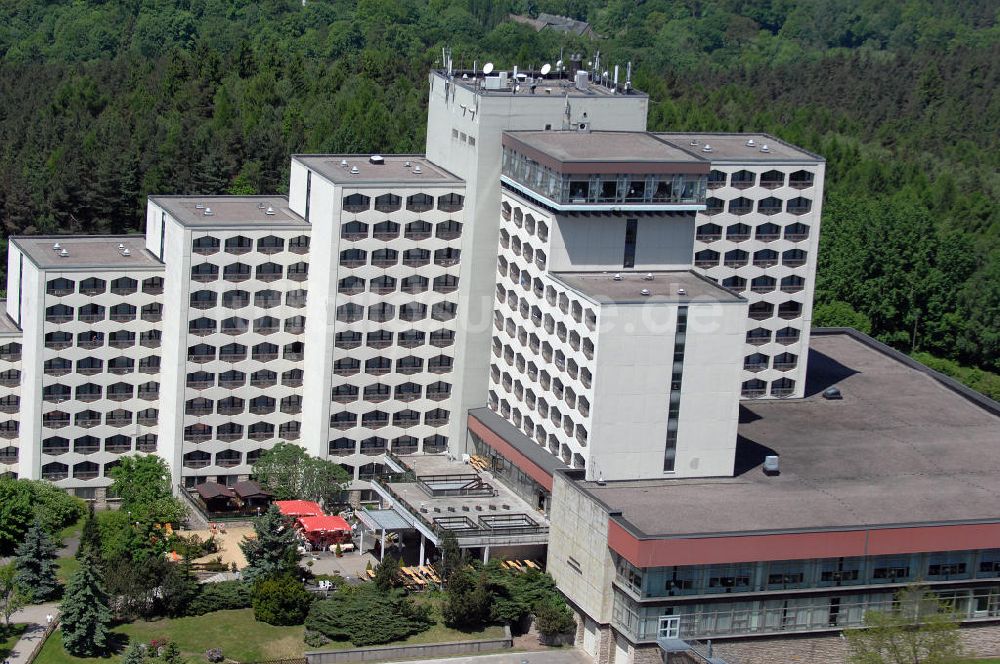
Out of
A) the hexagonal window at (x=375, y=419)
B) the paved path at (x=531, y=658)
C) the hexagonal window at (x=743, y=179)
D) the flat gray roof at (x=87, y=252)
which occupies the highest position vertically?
the hexagonal window at (x=743, y=179)

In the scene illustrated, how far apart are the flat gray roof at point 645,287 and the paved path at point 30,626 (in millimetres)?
38620

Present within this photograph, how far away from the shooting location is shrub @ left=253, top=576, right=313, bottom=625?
106875 millimetres

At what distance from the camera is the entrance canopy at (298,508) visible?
397 ft

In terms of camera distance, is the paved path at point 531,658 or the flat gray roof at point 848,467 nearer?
the paved path at point 531,658

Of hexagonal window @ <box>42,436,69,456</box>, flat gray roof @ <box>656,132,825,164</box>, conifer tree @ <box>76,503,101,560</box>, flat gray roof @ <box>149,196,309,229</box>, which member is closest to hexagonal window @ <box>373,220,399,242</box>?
flat gray roof @ <box>149,196,309,229</box>

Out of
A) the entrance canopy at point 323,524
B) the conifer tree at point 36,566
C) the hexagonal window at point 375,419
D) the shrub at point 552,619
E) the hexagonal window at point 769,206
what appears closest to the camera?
the shrub at point 552,619

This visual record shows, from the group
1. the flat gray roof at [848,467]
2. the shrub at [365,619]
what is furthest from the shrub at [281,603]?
the flat gray roof at [848,467]

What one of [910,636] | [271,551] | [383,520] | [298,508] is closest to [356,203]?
[298,508]

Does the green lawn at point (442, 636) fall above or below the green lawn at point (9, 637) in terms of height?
above

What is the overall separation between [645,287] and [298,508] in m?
29.1

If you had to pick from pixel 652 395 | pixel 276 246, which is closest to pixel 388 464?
pixel 276 246

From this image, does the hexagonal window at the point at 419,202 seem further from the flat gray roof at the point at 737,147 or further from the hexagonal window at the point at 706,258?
the hexagonal window at the point at 706,258

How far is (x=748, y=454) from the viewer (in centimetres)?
11656

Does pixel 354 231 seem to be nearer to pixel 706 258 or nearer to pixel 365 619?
pixel 706 258
